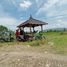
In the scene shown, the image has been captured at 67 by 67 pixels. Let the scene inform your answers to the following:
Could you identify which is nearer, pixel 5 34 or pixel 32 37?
pixel 32 37

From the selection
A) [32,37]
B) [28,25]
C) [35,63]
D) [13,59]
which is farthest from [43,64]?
[28,25]

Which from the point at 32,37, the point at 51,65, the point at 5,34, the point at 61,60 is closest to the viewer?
the point at 51,65

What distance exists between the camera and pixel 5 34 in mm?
25688

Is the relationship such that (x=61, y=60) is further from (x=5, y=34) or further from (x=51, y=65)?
(x=5, y=34)

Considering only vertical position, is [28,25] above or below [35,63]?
above

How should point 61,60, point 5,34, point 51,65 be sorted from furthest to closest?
point 5,34 < point 61,60 < point 51,65

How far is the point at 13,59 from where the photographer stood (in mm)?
11773

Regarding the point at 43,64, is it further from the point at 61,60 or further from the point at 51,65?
the point at 61,60

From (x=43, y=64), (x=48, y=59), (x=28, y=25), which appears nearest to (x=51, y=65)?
(x=43, y=64)

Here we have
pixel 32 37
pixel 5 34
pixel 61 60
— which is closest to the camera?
pixel 61 60

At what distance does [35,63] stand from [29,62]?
357 mm

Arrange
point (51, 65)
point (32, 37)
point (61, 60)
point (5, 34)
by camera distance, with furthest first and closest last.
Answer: point (5, 34), point (32, 37), point (61, 60), point (51, 65)

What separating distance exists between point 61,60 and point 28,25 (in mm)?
14957

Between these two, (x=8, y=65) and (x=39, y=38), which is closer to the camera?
(x=8, y=65)
